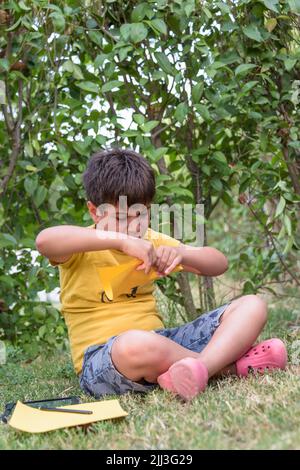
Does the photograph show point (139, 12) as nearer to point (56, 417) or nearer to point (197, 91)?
point (197, 91)

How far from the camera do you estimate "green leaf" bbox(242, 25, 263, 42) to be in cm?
270

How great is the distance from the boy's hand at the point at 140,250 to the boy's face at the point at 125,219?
10 cm

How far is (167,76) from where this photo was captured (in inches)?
112

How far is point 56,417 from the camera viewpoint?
1.81 metres

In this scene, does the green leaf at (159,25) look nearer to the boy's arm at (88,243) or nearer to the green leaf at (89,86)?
the green leaf at (89,86)

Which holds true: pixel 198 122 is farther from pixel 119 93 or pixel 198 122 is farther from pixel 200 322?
pixel 200 322

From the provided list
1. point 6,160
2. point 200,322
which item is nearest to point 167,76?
point 6,160

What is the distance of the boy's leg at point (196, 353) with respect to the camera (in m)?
2.06

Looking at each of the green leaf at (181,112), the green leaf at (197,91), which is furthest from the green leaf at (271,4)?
the green leaf at (181,112)

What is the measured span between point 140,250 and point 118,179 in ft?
0.92

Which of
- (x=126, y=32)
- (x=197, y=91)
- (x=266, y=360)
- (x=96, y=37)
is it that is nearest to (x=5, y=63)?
(x=96, y=37)

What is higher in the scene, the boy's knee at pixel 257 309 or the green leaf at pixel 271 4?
the green leaf at pixel 271 4

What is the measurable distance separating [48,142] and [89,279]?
0.86 meters

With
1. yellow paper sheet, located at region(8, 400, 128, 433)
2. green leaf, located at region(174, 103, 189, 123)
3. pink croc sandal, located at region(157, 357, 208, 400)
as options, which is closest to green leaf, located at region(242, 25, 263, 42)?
green leaf, located at region(174, 103, 189, 123)
